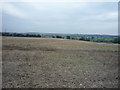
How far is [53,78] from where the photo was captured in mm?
3854

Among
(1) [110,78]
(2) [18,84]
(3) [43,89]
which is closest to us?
(3) [43,89]

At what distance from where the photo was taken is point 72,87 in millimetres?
3236

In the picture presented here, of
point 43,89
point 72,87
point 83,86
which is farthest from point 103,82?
point 43,89

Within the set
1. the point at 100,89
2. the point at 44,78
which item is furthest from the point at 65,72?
the point at 100,89

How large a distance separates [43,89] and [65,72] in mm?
1475

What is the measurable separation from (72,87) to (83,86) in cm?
33

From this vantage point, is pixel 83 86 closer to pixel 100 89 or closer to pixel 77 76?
pixel 100 89

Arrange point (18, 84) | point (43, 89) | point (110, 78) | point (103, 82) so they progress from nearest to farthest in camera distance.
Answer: point (43, 89), point (18, 84), point (103, 82), point (110, 78)

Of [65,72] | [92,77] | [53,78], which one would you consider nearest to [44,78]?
[53,78]

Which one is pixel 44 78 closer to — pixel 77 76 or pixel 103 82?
pixel 77 76

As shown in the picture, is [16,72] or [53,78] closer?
[53,78]

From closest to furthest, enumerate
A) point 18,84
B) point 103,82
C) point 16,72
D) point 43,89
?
point 43,89
point 18,84
point 103,82
point 16,72

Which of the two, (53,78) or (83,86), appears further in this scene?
(53,78)

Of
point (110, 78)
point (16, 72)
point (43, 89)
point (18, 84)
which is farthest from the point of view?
point (16, 72)
